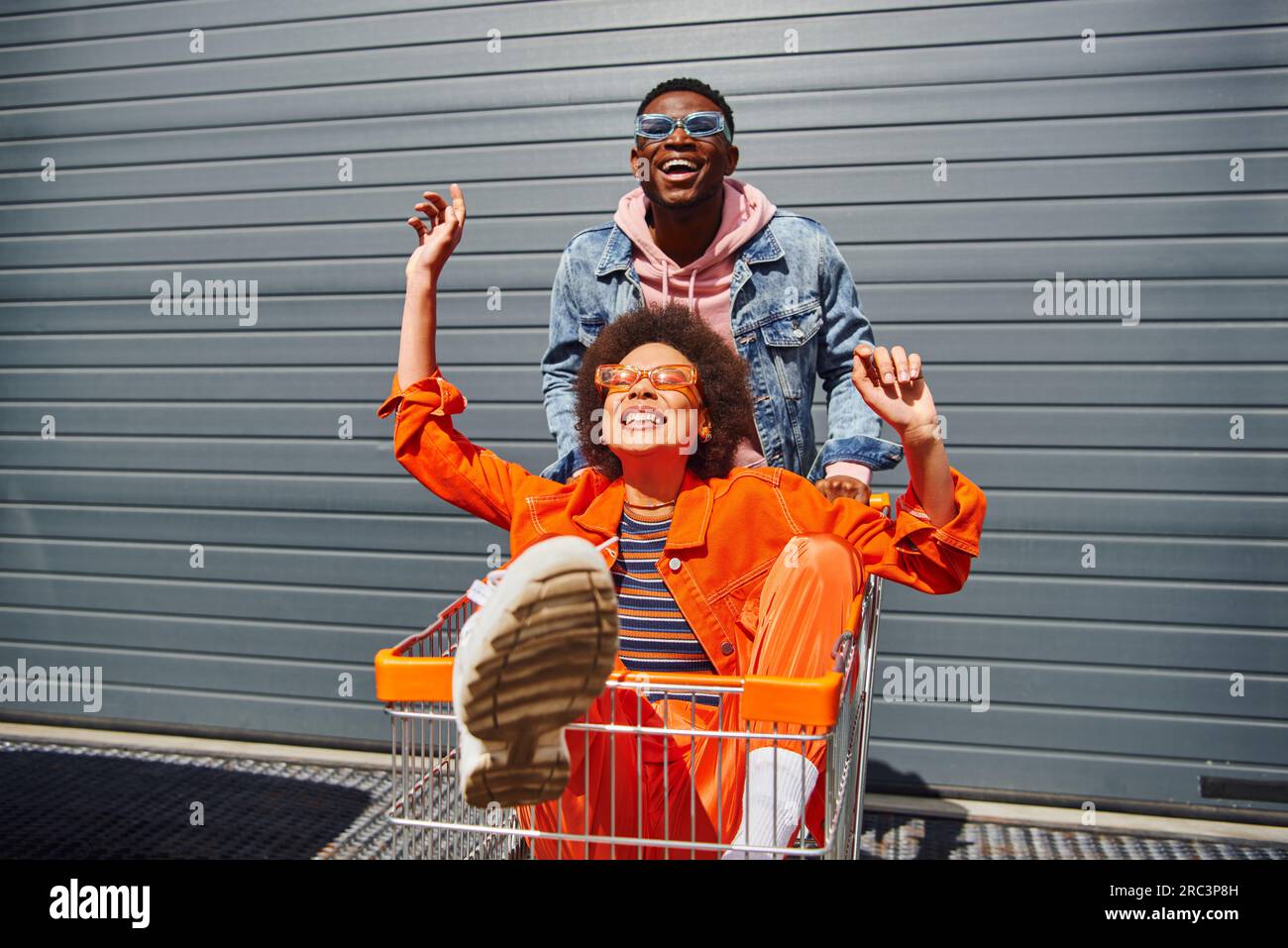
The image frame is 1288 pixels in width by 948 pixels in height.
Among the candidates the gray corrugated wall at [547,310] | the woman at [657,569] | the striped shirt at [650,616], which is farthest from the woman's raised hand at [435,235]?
the gray corrugated wall at [547,310]

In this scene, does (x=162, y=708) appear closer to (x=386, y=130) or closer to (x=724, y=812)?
(x=386, y=130)

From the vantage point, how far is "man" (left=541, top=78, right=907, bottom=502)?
311 cm

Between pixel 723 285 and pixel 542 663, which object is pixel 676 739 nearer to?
pixel 542 663

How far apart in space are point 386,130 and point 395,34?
455 millimetres

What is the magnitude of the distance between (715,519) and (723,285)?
A: 0.85m

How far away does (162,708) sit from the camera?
18.8 ft

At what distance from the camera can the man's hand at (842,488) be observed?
2.92m

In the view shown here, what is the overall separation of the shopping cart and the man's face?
1320mm

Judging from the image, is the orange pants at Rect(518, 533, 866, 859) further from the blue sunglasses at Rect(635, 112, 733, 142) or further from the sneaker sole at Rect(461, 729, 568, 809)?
the blue sunglasses at Rect(635, 112, 733, 142)

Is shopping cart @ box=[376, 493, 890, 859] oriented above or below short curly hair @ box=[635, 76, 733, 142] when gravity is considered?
below

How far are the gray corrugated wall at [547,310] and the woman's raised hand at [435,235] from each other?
2.36m

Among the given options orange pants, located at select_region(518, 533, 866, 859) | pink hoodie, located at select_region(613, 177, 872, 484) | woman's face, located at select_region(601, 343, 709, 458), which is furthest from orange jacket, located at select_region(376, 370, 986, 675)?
pink hoodie, located at select_region(613, 177, 872, 484)

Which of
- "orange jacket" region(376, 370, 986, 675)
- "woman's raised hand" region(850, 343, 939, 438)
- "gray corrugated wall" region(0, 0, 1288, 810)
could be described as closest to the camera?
"woman's raised hand" region(850, 343, 939, 438)

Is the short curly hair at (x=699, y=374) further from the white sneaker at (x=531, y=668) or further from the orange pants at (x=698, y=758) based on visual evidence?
the white sneaker at (x=531, y=668)
